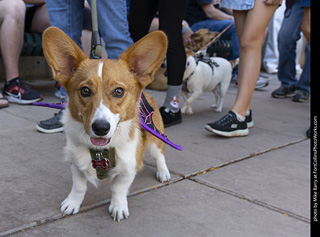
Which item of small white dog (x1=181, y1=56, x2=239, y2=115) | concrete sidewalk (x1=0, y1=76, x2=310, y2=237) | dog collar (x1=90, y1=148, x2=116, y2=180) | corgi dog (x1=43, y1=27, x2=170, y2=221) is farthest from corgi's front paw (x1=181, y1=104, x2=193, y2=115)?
dog collar (x1=90, y1=148, x2=116, y2=180)

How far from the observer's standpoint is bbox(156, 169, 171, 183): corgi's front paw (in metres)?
2.61

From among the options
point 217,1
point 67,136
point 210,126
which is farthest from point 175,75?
point 67,136

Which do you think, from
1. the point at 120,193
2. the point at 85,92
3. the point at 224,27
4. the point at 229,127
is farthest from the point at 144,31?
the point at 224,27

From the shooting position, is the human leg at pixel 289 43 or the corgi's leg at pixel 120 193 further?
the human leg at pixel 289 43

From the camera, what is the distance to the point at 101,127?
1733 millimetres

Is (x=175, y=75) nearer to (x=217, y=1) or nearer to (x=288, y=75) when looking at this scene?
(x=217, y=1)

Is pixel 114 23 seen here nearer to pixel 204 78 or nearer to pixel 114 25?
pixel 114 25

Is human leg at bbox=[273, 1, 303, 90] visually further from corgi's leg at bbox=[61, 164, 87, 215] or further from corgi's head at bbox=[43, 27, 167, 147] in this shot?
corgi's leg at bbox=[61, 164, 87, 215]

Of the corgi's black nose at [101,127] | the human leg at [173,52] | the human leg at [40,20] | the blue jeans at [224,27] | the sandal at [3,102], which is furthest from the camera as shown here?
the blue jeans at [224,27]

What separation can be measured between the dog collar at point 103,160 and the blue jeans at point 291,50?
4.56 metres

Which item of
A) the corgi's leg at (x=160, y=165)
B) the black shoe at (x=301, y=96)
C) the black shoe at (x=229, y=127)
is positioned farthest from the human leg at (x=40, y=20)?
the black shoe at (x=301, y=96)

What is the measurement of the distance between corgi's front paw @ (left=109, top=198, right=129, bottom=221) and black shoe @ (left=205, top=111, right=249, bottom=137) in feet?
6.13

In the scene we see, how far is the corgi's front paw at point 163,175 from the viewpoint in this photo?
2.61 m

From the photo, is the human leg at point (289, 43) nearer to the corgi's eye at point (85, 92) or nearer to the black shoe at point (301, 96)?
the black shoe at point (301, 96)
